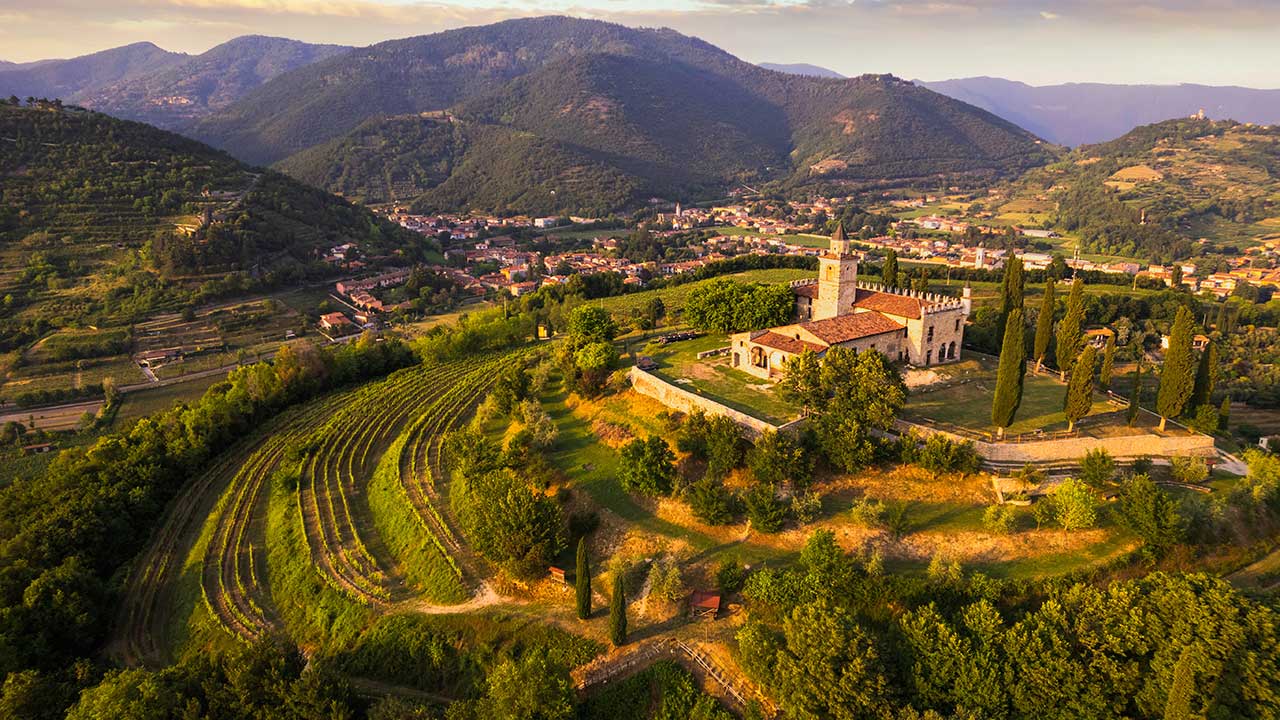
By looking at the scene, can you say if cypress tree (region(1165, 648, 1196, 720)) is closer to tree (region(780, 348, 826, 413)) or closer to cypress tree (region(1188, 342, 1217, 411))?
tree (region(780, 348, 826, 413))

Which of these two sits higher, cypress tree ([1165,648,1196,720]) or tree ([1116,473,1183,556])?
tree ([1116,473,1183,556])

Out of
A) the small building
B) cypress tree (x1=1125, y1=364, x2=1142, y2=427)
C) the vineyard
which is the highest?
cypress tree (x1=1125, y1=364, x2=1142, y2=427)

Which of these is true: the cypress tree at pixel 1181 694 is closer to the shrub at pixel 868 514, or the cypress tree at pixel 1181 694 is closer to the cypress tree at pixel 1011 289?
the shrub at pixel 868 514

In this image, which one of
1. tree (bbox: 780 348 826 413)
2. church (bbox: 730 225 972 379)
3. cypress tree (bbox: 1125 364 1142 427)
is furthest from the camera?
church (bbox: 730 225 972 379)

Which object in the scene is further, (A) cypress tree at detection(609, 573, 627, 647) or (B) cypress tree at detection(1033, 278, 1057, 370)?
(B) cypress tree at detection(1033, 278, 1057, 370)

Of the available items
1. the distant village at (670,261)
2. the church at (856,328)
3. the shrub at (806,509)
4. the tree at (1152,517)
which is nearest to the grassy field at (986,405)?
the church at (856,328)

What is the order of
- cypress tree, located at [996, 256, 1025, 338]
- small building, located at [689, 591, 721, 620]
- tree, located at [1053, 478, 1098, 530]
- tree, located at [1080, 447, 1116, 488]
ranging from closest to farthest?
small building, located at [689, 591, 721, 620]
tree, located at [1053, 478, 1098, 530]
tree, located at [1080, 447, 1116, 488]
cypress tree, located at [996, 256, 1025, 338]

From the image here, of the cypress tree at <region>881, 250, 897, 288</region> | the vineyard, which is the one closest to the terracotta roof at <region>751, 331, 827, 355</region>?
the cypress tree at <region>881, 250, 897, 288</region>
